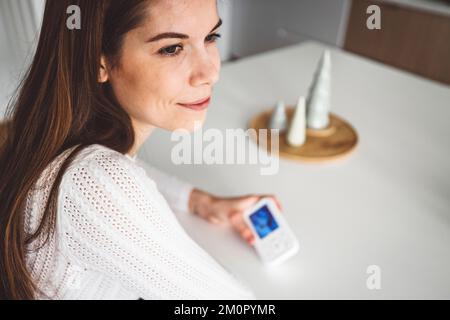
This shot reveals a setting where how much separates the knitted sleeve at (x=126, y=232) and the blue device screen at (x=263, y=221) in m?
0.14

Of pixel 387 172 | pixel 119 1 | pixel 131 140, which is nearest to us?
pixel 119 1

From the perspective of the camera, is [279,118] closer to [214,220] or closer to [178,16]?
[214,220]

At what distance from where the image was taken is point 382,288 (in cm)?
67

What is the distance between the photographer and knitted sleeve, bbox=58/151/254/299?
512mm

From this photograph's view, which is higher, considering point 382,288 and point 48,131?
point 48,131

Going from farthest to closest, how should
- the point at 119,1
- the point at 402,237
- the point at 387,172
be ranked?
1. the point at 387,172
2. the point at 402,237
3. the point at 119,1

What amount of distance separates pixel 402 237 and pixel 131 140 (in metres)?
0.55

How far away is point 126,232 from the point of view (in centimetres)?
53

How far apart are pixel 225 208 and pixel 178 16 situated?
406 mm

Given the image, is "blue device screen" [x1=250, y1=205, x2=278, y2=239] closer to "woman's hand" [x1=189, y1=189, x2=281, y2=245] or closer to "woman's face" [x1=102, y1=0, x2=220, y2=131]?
"woman's hand" [x1=189, y1=189, x2=281, y2=245]

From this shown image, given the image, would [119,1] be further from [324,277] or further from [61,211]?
[324,277]

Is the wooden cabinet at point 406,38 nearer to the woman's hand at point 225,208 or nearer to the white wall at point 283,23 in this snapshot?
the white wall at point 283,23

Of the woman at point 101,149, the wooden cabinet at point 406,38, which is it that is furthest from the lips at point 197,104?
the wooden cabinet at point 406,38
